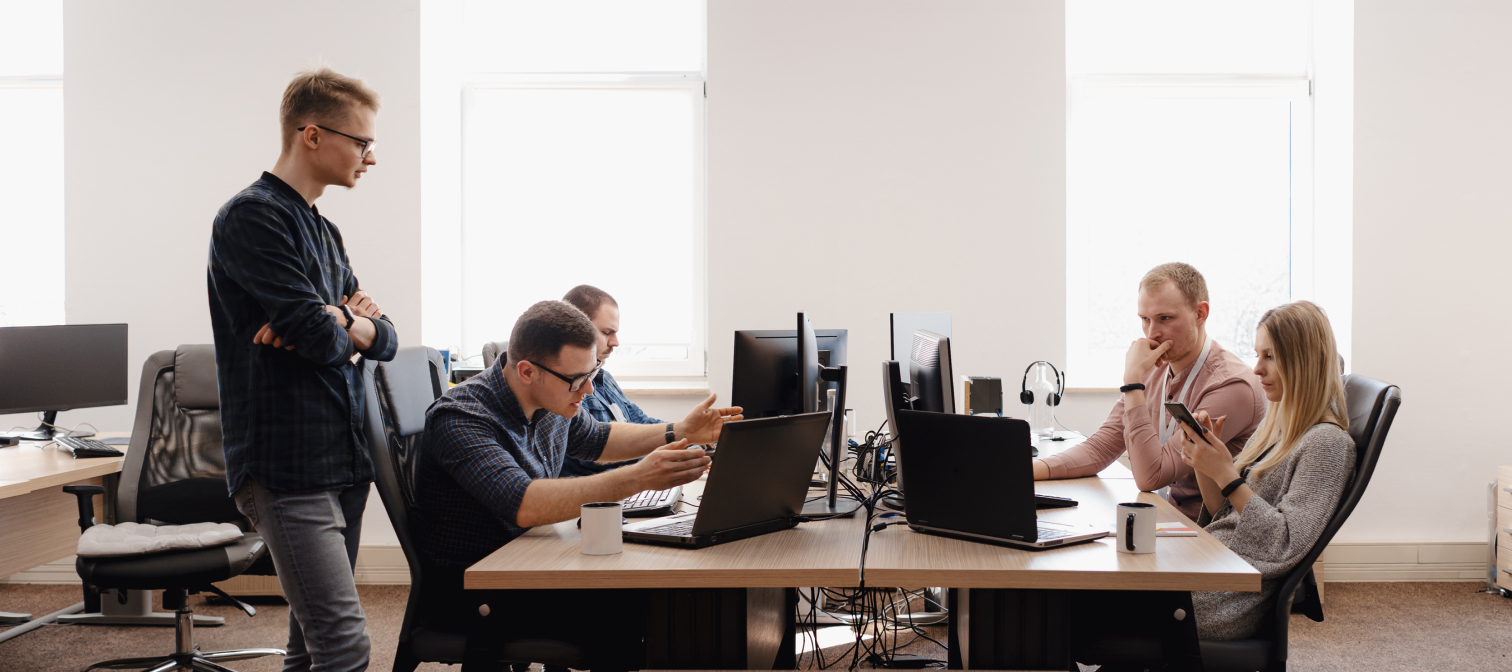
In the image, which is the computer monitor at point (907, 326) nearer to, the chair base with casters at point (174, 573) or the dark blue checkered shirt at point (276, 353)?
the dark blue checkered shirt at point (276, 353)

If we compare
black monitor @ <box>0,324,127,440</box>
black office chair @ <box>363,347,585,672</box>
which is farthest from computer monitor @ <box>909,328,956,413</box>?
black monitor @ <box>0,324,127,440</box>

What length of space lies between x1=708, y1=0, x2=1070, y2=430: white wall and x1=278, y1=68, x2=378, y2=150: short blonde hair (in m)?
2.30

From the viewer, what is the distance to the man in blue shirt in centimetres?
262

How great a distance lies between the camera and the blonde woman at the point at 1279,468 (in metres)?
1.81

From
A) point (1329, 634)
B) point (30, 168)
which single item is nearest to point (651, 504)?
point (1329, 634)

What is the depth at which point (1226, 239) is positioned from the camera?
169 inches

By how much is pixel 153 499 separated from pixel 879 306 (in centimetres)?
274

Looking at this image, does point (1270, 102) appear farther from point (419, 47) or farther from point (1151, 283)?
point (419, 47)

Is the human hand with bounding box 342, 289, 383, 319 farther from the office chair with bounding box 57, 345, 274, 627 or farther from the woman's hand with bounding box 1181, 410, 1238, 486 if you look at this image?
the woman's hand with bounding box 1181, 410, 1238, 486

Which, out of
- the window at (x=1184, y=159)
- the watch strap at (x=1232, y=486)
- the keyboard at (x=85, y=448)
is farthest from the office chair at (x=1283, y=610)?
the keyboard at (x=85, y=448)

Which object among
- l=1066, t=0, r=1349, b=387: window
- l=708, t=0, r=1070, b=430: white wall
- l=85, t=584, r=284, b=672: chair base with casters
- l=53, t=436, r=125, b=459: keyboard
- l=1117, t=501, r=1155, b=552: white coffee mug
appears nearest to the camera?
l=1117, t=501, r=1155, b=552: white coffee mug

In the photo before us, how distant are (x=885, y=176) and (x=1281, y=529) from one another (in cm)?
249

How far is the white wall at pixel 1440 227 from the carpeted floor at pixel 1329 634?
0.54 m

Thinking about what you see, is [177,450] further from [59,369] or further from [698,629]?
[698,629]
